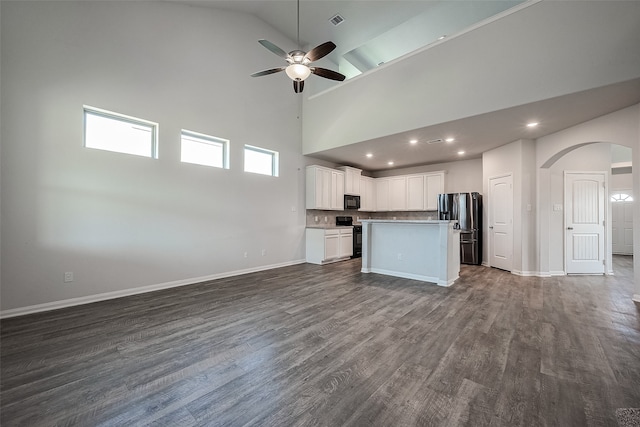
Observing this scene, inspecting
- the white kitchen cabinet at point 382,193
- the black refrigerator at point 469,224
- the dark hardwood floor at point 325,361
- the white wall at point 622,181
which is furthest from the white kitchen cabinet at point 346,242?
the white wall at point 622,181

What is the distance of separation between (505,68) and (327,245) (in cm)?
458

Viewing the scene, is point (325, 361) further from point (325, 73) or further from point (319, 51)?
point (325, 73)

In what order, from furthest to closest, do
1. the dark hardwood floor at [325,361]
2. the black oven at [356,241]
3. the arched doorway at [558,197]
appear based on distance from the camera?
the black oven at [356,241] → the arched doorway at [558,197] → the dark hardwood floor at [325,361]

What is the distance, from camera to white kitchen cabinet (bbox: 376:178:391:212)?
817cm

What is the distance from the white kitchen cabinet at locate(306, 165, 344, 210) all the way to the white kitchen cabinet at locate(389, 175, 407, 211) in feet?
6.53

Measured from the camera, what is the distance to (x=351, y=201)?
7.38 metres

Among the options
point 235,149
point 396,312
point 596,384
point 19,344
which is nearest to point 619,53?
point 596,384

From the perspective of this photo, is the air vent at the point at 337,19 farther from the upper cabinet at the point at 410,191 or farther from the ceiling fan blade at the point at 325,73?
the upper cabinet at the point at 410,191

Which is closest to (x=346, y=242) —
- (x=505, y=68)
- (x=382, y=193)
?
(x=382, y=193)

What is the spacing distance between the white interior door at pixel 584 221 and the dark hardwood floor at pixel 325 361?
1603 mm

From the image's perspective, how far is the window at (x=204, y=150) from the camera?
14.8 ft

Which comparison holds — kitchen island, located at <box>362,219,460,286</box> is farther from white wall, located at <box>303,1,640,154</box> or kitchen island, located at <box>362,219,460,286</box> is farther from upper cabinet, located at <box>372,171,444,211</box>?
upper cabinet, located at <box>372,171,444,211</box>

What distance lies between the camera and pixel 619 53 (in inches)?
114

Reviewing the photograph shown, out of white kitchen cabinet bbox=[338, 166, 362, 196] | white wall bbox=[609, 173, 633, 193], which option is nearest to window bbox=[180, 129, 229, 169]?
white kitchen cabinet bbox=[338, 166, 362, 196]
